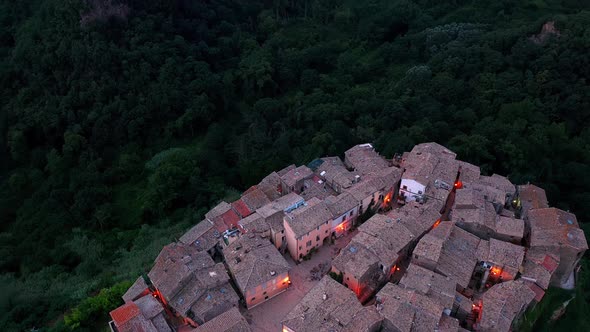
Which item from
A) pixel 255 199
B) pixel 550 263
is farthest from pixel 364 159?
pixel 550 263

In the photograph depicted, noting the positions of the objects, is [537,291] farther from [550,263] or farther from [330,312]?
[330,312]

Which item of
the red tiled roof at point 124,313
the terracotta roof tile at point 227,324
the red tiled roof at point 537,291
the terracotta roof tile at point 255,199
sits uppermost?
the terracotta roof tile at point 255,199

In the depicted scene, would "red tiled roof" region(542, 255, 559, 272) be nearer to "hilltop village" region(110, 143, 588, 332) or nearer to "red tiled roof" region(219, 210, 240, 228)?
"hilltop village" region(110, 143, 588, 332)

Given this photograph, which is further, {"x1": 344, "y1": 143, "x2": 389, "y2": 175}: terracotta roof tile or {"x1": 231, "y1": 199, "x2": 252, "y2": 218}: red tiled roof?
{"x1": 344, "y1": 143, "x2": 389, "y2": 175}: terracotta roof tile

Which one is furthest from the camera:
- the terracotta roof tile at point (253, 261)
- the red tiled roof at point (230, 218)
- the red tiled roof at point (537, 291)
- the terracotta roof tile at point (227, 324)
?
the red tiled roof at point (230, 218)

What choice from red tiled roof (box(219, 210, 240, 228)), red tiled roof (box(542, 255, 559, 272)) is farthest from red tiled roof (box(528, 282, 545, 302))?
red tiled roof (box(219, 210, 240, 228))

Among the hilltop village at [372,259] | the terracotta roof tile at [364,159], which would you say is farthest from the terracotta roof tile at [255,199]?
the terracotta roof tile at [364,159]

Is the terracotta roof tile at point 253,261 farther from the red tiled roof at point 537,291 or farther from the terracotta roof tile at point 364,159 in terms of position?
the red tiled roof at point 537,291
